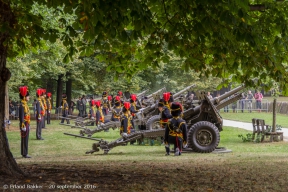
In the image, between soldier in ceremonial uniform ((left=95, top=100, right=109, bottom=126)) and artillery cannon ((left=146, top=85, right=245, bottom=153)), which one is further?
soldier in ceremonial uniform ((left=95, top=100, right=109, bottom=126))

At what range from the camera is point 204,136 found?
17469 millimetres

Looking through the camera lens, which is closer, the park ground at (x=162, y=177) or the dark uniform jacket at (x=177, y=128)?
the park ground at (x=162, y=177)

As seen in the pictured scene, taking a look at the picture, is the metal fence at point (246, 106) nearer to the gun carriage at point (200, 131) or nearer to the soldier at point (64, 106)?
the soldier at point (64, 106)

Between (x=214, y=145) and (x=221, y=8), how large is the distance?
9347mm

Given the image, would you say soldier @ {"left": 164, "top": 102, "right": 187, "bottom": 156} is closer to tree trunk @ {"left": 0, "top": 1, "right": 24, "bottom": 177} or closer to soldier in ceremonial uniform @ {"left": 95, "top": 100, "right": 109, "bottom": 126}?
tree trunk @ {"left": 0, "top": 1, "right": 24, "bottom": 177}

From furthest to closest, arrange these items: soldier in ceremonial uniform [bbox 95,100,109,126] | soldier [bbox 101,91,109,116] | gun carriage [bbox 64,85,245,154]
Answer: soldier [bbox 101,91,109,116], soldier in ceremonial uniform [bbox 95,100,109,126], gun carriage [bbox 64,85,245,154]

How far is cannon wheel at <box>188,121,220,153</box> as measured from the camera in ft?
57.0

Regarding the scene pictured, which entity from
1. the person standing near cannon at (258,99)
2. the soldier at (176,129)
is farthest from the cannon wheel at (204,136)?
the person standing near cannon at (258,99)

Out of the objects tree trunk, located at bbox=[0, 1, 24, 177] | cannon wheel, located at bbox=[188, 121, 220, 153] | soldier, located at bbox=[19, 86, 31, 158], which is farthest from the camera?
cannon wheel, located at bbox=[188, 121, 220, 153]

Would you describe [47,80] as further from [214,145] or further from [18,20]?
[18,20]

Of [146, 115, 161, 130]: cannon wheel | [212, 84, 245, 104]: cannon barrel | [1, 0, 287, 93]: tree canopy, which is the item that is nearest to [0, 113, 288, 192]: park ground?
[1, 0, 287, 93]: tree canopy

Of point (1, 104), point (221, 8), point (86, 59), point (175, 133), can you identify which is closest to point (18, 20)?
point (1, 104)

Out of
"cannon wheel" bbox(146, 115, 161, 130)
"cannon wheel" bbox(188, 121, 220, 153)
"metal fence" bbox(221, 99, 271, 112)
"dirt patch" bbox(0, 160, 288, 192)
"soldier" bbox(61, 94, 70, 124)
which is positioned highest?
"metal fence" bbox(221, 99, 271, 112)

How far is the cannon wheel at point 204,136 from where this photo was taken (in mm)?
17375
